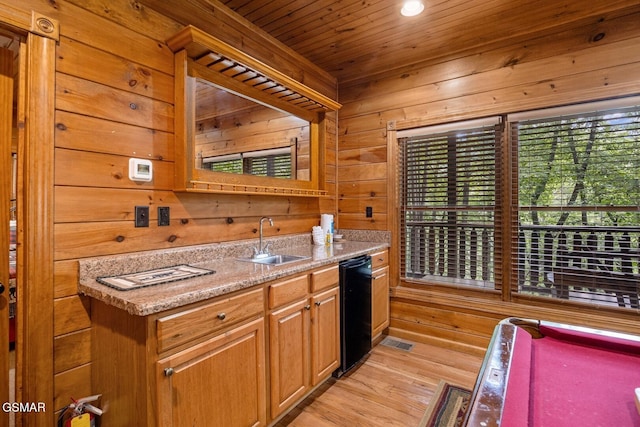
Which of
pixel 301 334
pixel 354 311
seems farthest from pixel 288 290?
pixel 354 311

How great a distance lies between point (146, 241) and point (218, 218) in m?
0.51

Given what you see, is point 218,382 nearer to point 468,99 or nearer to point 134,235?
point 134,235

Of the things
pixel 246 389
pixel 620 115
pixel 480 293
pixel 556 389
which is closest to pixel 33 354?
pixel 246 389

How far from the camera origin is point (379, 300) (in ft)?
9.60

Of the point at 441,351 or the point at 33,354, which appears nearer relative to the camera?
the point at 33,354

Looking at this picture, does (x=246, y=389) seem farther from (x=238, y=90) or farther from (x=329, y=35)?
(x=329, y=35)

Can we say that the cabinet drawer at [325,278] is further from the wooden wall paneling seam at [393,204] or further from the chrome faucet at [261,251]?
the wooden wall paneling seam at [393,204]

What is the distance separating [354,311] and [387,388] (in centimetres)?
56

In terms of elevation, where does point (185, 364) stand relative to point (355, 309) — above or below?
above

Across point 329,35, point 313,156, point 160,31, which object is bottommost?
point 313,156

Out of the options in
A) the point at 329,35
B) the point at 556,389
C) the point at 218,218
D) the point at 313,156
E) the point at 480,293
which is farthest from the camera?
the point at 313,156

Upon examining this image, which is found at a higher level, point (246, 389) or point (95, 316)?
point (95, 316)

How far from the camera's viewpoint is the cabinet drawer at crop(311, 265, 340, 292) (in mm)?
2098

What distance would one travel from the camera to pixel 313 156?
9.96 feet
